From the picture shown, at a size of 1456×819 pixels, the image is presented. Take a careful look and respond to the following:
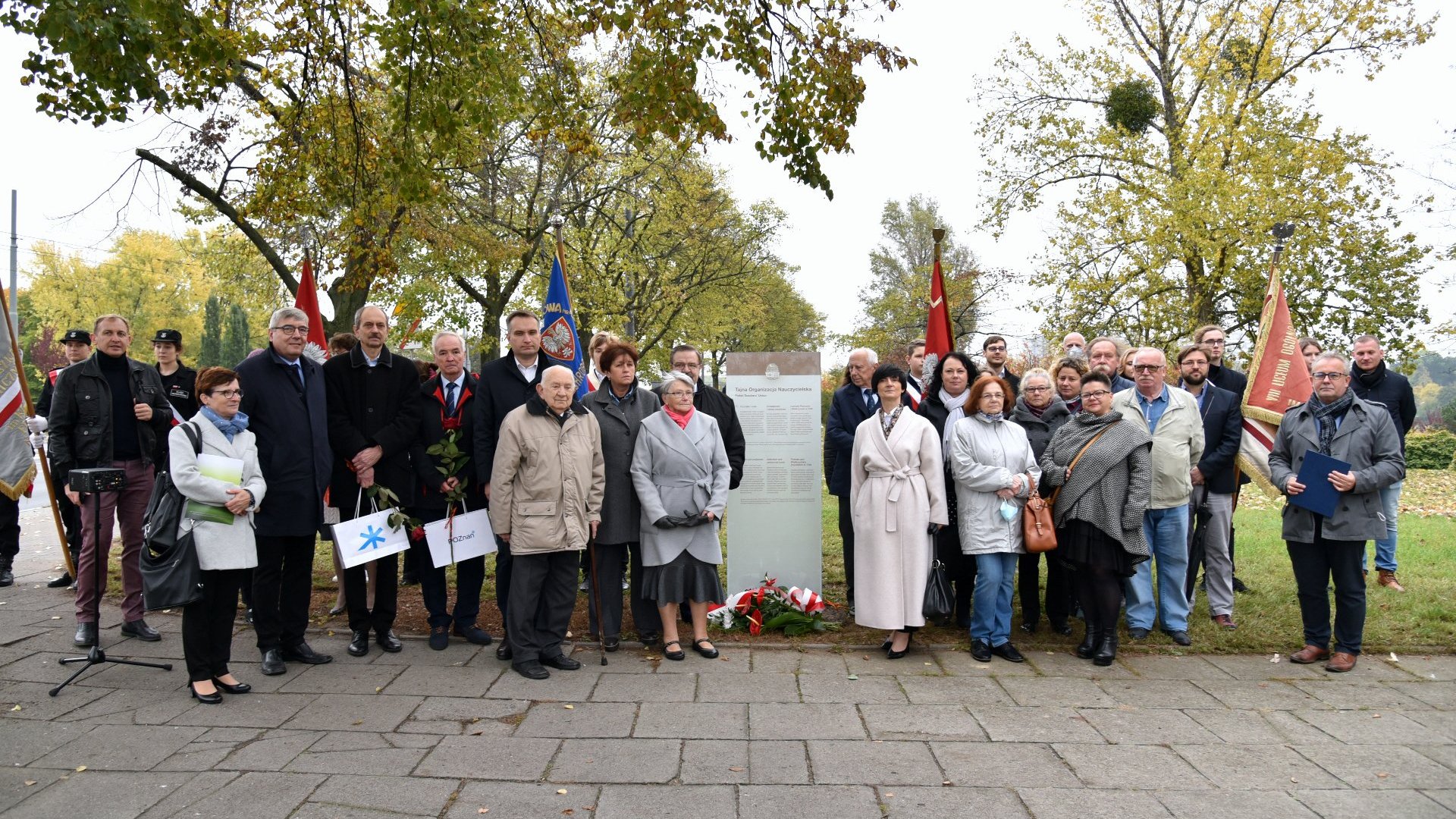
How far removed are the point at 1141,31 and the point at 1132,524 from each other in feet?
71.0

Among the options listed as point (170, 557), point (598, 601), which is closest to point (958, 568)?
point (598, 601)

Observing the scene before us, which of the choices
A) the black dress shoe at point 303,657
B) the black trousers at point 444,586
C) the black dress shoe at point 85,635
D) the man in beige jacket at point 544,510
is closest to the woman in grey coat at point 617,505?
the man in beige jacket at point 544,510

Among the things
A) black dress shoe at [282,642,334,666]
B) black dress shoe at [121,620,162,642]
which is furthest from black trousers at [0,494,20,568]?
black dress shoe at [282,642,334,666]

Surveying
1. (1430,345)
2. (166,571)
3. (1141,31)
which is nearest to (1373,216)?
(1430,345)

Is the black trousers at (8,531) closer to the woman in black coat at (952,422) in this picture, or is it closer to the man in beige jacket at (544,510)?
the man in beige jacket at (544,510)

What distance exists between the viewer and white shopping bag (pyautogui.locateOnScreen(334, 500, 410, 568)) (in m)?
5.38

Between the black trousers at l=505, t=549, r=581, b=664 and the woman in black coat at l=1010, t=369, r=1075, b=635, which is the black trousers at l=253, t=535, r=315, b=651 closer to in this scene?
the black trousers at l=505, t=549, r=581, b=664

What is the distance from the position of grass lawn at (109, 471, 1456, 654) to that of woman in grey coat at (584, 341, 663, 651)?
1.83 feet

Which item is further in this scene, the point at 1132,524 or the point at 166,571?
the point at 1132,524

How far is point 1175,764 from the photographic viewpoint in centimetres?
409

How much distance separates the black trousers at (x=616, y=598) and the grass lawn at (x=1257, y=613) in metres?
0.48

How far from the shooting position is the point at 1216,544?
661 cm

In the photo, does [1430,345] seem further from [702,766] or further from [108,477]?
[108,477]

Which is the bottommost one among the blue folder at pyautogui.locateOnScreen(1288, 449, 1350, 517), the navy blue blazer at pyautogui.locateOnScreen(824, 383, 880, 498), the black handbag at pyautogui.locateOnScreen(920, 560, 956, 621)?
the black handbag at pyautogui.locateOnScreen(920, 560, 956, 621)
